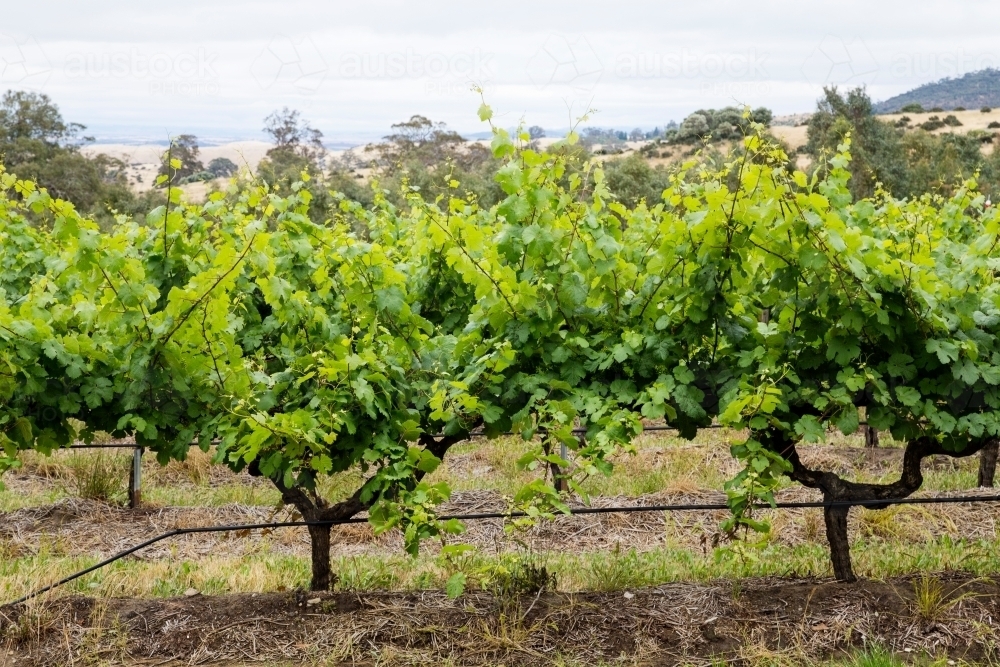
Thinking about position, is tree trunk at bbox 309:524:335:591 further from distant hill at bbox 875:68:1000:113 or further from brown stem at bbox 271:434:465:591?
distant hill at bbox 875:68:1000:113

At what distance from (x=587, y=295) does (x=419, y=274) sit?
1673 mm

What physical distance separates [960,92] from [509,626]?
330 ft

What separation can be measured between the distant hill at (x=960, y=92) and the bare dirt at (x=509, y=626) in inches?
3365

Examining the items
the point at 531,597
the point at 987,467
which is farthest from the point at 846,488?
the point at 987,467

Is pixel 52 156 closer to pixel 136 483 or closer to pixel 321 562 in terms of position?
pixel 136 483

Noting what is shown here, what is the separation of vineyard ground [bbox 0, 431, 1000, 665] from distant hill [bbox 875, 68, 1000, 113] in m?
84.0

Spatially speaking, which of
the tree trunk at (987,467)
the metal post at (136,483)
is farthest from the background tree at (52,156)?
the tree trunk at (987,467)

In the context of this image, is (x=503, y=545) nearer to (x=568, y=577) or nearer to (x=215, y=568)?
(x=568, y=577)

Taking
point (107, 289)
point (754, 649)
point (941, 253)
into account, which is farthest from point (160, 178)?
point (941, 253)

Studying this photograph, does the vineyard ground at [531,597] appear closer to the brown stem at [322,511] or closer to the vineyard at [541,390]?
the vineyard at [541,390]

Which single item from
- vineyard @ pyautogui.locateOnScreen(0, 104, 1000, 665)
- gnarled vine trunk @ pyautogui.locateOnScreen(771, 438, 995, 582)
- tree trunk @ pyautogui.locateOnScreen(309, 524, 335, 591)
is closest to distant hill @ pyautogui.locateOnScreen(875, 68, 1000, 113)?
gnarled vine trunk @ pyautogui.locateOnScreen(771, 438, 995, 582)

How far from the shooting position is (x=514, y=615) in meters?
4.50

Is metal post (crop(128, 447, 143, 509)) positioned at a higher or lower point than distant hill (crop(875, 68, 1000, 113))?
lower

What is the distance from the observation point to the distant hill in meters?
84.8
